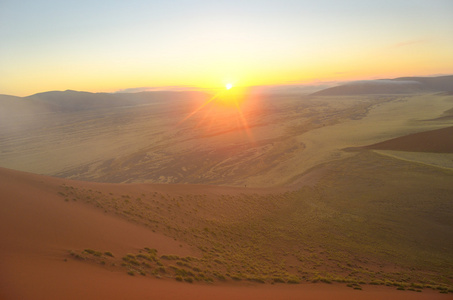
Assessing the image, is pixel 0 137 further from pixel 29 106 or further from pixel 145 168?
pixel 29 106

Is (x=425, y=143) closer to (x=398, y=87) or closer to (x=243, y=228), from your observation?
(x=243, y=228)

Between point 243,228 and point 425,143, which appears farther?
point 425,143

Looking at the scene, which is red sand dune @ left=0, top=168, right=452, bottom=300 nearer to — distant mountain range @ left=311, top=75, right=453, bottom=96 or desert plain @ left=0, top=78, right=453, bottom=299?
desert plain @ left=0, top=78, right=453, bottom=299

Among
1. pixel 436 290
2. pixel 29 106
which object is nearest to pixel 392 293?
pixel 436 290

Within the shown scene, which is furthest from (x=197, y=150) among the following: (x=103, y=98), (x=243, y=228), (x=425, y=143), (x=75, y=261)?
(x=103, y=98)

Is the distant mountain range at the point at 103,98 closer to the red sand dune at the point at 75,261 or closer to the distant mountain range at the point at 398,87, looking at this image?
the distant mountain range at the point at 398,87
